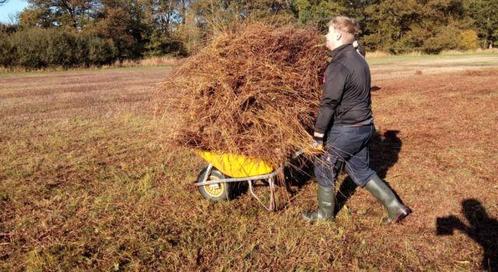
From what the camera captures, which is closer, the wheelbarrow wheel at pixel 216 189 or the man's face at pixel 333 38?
the man's face at pixel 333 38

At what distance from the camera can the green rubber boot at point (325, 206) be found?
427cm

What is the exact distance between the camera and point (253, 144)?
4137 millimetres

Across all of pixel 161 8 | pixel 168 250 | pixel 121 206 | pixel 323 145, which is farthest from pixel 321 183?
pixel 161 8

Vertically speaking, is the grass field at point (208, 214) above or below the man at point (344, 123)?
below

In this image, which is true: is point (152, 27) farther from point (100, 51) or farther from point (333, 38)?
point (333, 38)

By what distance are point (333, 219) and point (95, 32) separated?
43393 mm

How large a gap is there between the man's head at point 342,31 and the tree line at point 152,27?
2.07 metres

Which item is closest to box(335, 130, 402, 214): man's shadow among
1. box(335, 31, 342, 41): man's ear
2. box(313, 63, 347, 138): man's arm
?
box(313, 63, 347, 138): man's arm

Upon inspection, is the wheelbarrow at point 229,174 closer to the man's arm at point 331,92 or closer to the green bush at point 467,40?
the man's arm at point 331,92

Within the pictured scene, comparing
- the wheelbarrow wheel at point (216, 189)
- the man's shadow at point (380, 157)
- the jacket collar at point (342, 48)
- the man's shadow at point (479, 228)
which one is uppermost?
the jacket collar at point (342, 48)

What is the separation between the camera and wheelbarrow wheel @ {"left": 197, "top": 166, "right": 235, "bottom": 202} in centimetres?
483

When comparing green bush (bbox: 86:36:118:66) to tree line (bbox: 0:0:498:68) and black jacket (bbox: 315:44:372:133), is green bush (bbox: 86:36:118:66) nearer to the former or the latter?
tree line (bbox: 0:0:498:68)

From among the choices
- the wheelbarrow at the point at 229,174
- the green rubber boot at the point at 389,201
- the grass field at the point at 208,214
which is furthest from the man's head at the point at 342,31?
the grass field at the point at 208,214

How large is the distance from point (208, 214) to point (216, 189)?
458 mm
